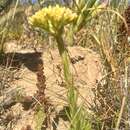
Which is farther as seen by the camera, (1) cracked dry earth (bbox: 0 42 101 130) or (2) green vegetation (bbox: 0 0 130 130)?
(1) cracked dry earth (bbox: 0 42 101 130)

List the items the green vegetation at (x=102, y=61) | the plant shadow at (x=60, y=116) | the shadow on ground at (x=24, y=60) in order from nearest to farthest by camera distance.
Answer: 1. the green vegetation at (x=102, y=61)
2. the plant shadow at (x=60, y=116)
3. the shadow on ground at (x=24, y=60)

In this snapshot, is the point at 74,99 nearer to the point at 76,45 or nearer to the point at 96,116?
the point at 96,116

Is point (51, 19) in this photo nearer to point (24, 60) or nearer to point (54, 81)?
point (54, 81)

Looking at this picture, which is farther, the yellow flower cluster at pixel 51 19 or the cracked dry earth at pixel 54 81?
the cracked dry earth at pixel 54 81

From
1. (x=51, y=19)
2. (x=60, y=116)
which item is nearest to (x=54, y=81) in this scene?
(x=60, y=116)

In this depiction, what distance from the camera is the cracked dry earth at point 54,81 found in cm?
204

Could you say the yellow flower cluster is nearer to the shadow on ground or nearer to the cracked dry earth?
the cracked dry earth

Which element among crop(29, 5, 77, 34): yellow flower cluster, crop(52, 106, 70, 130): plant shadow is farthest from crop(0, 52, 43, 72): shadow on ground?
crop(29, 5, 77, 34): yellow flower cluster

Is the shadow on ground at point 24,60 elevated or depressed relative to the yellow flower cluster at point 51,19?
depressed

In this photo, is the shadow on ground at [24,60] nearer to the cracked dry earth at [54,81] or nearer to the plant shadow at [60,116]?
the cracked dry earth at [54,81]

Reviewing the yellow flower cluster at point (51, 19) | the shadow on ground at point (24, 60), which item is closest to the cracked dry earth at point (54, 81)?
the shadow on ground at point (24, 60)

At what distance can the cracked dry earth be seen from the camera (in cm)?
204

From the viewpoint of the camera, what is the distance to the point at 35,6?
13.0 feet

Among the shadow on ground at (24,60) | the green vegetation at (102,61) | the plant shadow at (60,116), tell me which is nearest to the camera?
the green vegetation at (102,61)
